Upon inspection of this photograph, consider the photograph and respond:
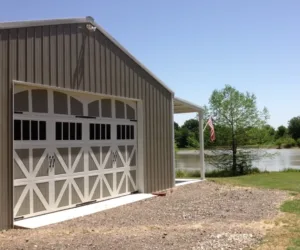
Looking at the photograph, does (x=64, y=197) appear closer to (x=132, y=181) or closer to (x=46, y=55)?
(x=132, y=181)

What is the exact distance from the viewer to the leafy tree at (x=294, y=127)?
245 feet

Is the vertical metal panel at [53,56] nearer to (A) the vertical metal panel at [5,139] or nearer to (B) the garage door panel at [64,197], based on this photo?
(A) the vertical metal panel at [5,139]

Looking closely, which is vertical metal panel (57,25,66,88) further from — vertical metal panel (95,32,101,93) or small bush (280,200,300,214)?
small bush (280,200,300,214)

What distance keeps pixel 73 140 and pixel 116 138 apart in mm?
1777

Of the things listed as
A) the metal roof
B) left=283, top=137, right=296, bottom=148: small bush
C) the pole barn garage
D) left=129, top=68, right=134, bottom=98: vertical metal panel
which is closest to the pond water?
the pole barn garage

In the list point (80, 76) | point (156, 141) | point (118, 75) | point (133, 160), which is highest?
point (118, 75)

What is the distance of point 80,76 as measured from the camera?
9.07 meters

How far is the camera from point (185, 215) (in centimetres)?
828

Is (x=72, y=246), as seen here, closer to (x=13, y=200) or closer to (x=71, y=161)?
(x=13, y=200)

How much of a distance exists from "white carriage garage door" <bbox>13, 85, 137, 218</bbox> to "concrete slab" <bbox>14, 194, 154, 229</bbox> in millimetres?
187

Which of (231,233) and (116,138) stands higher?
(116,138)

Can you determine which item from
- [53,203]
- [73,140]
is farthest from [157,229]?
[73,140]

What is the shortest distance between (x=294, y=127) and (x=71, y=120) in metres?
73.0

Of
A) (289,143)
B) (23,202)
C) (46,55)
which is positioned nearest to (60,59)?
(46,55)
